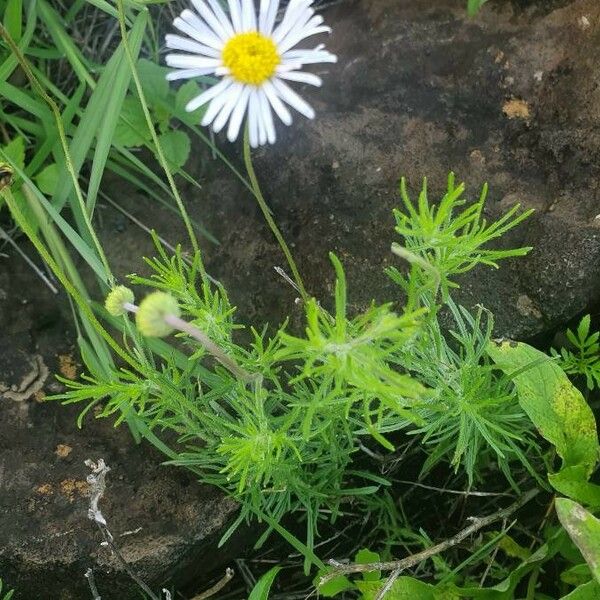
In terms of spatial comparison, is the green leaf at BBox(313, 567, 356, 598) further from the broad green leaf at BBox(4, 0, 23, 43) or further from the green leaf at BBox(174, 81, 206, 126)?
the broad green leaf at BBox(4, 0, 23, 43)

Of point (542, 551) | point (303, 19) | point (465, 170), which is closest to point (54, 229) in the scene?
point (303, 19)

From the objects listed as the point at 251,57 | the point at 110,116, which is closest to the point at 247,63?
the point at 251,57

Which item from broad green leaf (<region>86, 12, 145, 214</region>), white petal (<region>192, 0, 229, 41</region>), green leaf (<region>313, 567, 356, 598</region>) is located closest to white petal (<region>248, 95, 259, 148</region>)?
white petal (<region>192, 0, 229, 41</region>)

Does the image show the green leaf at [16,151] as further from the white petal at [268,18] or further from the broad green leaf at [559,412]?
the broad green leaf at [559,412]

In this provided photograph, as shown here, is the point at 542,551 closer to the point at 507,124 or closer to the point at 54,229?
the point at 507,124

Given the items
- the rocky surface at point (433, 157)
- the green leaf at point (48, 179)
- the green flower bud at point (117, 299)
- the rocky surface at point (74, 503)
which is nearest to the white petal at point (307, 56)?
the rocky surface at point (433, 157)
